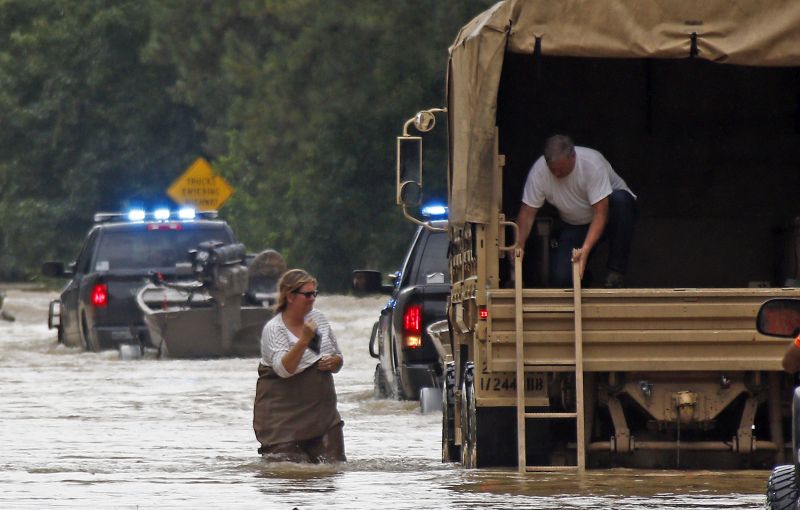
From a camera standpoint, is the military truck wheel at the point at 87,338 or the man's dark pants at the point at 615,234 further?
the military truck wheel at the point at 87,338

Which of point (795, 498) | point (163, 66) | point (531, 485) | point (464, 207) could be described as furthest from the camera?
point (163, 66)

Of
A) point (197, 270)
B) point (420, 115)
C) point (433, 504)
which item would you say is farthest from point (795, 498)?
point (197, 270)

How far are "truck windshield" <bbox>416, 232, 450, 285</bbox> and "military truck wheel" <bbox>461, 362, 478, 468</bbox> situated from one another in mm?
5260

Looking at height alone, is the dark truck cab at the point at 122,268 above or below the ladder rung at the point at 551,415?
above

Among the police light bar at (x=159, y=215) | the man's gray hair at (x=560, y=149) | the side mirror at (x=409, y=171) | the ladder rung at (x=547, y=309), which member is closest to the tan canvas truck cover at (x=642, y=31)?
the man's gray hair at (x=560, y=149)

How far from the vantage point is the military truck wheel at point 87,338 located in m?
28.2

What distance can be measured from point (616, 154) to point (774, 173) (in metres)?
1.07

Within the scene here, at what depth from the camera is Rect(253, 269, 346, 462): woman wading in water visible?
44.4 feet

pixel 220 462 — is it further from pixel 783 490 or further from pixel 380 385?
pixel 783 490

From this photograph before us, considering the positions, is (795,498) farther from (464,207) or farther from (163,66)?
(163,66)

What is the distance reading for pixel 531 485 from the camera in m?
11.8

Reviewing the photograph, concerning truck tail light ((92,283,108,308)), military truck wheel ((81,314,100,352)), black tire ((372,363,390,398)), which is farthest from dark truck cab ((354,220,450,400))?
military truck wheel ((81,314,100,352))

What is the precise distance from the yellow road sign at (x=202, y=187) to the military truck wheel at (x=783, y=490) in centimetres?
3086

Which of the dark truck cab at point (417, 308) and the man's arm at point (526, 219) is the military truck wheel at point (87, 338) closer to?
the dark truck cab at point (417, 308)
